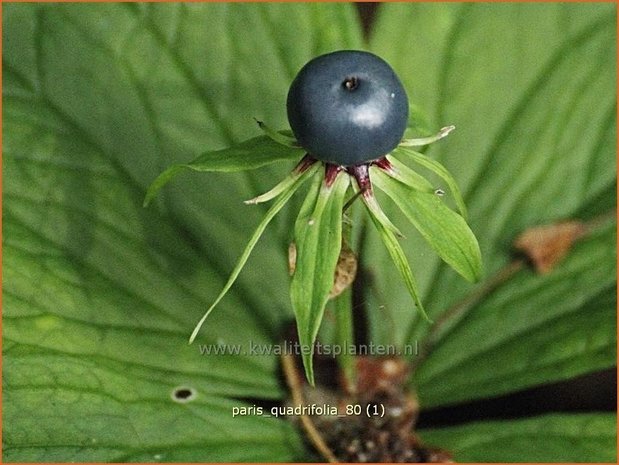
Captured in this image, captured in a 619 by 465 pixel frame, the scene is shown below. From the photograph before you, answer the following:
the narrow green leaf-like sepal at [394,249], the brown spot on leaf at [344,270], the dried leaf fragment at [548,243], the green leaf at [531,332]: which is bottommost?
the narrow green leaf-like sepal at [394,249]

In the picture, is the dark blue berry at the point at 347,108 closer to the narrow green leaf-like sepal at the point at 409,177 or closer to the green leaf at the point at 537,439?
the narrow green leaf-like sepal at the point at 409,177

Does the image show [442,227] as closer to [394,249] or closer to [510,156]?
[394,249]

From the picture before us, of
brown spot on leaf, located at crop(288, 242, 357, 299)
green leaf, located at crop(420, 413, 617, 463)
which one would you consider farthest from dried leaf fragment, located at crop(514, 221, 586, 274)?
brown spot on leaf, located at crop(288, 242, 357, 299)

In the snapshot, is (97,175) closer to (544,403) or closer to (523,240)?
(523,240)

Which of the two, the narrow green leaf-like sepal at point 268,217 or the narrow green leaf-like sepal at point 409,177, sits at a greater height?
the narrow green leaf-like sepal at point 409,177

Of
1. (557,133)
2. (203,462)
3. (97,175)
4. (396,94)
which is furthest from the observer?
(557,133)

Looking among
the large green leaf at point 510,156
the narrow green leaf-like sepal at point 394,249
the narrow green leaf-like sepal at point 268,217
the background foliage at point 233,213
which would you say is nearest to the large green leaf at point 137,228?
the background foliage at point 233,213

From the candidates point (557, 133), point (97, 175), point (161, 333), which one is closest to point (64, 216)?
point (97, 175)
